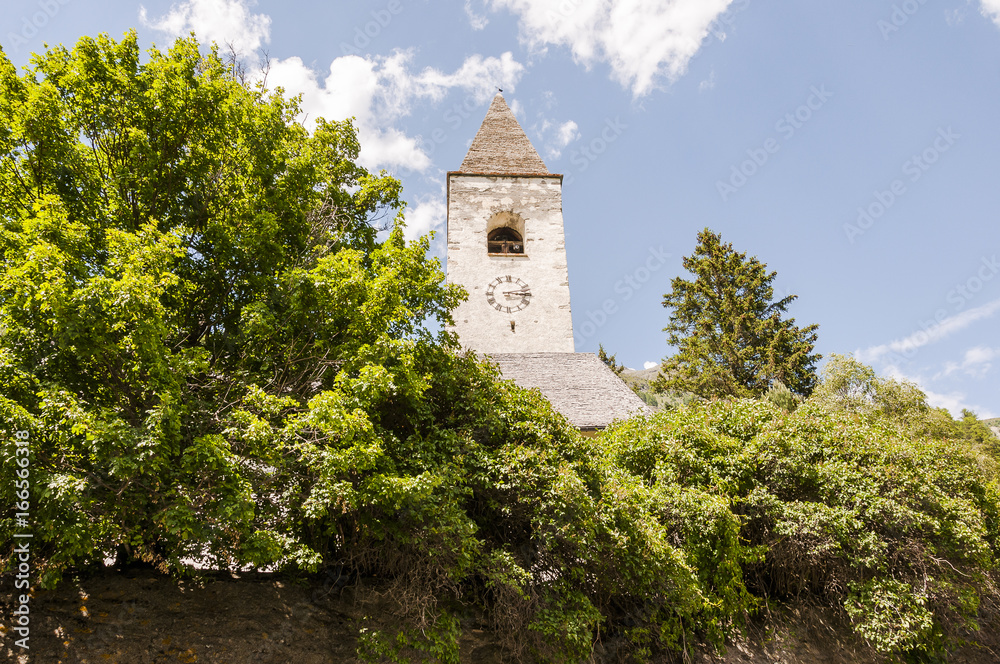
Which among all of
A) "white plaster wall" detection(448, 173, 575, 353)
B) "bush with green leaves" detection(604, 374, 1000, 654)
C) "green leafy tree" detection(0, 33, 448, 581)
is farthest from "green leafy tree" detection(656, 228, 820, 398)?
"green leafy tree" detection(0, 33, 448, 581)

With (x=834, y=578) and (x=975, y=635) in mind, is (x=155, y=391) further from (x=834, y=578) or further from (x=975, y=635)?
(x=975, y=635)

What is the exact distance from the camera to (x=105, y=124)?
688 cm

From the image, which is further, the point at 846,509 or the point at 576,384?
the point at 576,384

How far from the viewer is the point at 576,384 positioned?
15.6 meters

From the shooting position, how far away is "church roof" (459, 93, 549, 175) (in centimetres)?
2255

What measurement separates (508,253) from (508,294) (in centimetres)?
193

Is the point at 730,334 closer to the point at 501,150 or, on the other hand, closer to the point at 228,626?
the point at 501,150

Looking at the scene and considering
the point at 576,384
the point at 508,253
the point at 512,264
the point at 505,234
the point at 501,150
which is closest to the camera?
the point at 576,384

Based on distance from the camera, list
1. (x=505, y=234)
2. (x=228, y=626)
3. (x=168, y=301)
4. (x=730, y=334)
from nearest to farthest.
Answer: (x=168, y=301)
(x=228, y=626)
(x=505, y=234)
(x=730, y=334)

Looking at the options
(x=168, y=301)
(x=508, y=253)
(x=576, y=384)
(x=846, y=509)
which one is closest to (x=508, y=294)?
(x=508, y=253)

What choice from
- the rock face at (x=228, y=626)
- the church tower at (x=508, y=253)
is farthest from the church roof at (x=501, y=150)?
the rock face at (x=228, y=626)

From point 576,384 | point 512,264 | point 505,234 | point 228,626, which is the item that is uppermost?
point 505,234

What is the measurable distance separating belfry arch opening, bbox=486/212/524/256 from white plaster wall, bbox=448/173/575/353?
24cm

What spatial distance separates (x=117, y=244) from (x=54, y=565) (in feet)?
11.0
